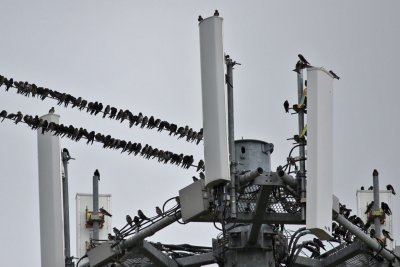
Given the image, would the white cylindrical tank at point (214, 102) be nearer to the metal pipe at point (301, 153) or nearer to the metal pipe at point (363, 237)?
the metal pipe at point (301, 153)

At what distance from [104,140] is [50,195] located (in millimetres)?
2419

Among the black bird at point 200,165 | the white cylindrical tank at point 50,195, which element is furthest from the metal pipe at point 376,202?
the white cylindrical tank at point 50,195

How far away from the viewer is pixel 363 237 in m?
71.3

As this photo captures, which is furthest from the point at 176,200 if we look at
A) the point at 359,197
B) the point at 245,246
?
the point at 359,197

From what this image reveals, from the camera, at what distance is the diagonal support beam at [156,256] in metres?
71.9

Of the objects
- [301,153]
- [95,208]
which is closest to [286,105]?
[301,153]

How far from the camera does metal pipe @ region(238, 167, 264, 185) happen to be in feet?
220

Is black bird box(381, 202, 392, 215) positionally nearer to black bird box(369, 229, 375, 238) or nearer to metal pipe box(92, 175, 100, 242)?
black bird box(369, 229, 375, 238)

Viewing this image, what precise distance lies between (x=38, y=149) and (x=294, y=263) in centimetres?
855

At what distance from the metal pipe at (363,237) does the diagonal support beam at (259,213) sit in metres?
2.34

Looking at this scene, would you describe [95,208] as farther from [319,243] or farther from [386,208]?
[386,208]

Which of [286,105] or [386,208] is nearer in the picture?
[286,105]

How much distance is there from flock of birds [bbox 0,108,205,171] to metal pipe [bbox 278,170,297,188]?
500 centimetres

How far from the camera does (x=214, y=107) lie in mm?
67750
